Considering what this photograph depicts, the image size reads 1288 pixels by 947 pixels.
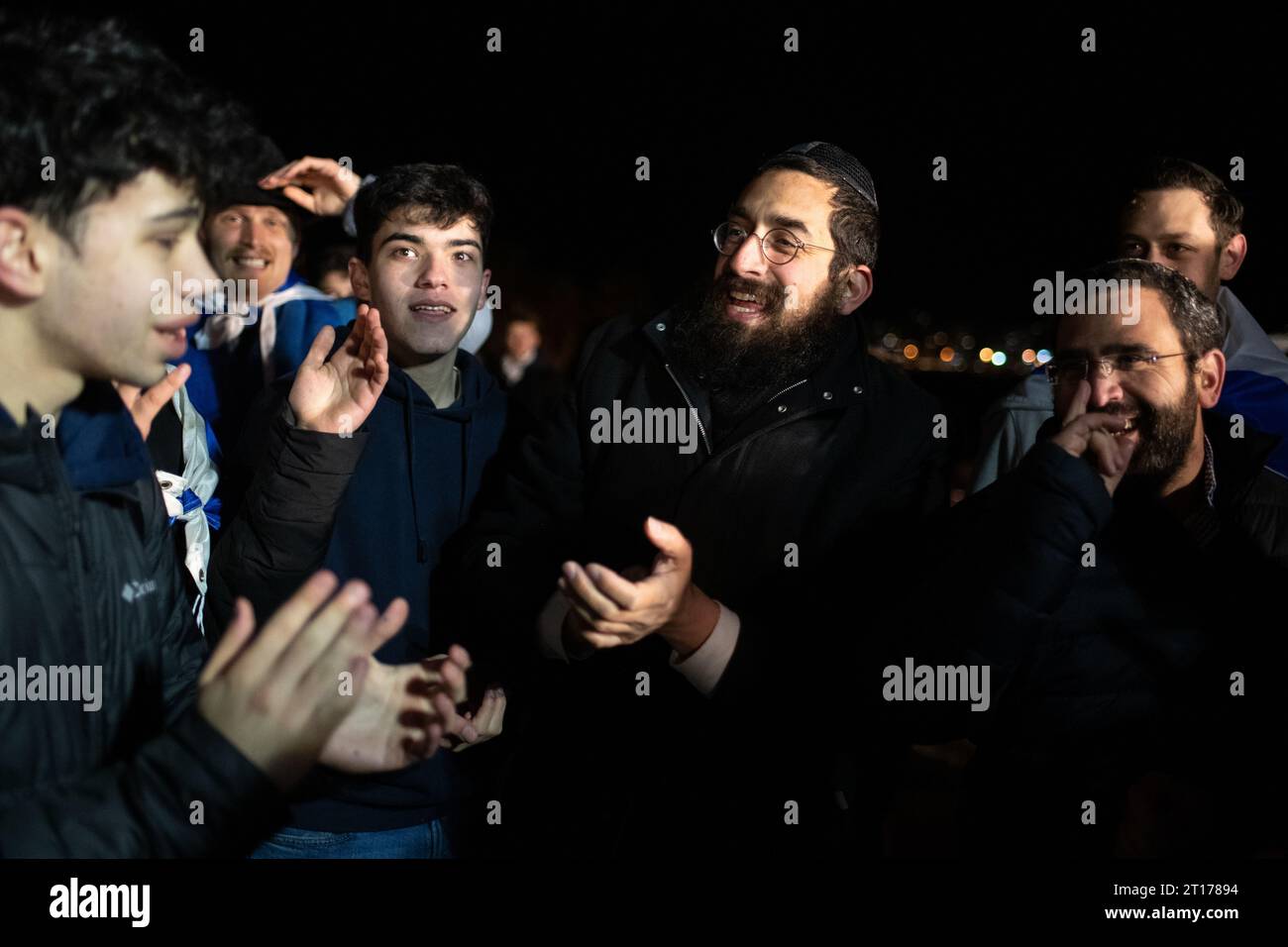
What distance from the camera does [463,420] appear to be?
2.92m

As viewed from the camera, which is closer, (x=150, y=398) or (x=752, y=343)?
(x=150, y=398)

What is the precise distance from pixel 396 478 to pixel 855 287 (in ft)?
4.42

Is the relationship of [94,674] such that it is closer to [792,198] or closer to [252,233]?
[792,198]

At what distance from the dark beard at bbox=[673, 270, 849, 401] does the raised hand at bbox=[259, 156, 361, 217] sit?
1.69m

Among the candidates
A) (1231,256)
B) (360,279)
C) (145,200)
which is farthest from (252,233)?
(1231,256)

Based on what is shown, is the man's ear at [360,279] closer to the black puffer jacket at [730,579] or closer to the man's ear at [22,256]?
the black puffer jacket at [730,579]

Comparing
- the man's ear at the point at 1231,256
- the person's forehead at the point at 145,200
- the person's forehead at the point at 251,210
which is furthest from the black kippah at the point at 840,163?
the person's forehead at the point at 251,210

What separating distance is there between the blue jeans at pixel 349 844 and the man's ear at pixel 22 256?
1.48 m

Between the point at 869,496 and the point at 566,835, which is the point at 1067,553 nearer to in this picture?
the point at 869,496

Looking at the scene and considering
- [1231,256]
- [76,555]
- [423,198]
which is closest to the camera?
[76,555]

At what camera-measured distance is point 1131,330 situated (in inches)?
104

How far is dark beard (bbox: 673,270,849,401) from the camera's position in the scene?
9.09 ft

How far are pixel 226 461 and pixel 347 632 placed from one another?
163 cm
